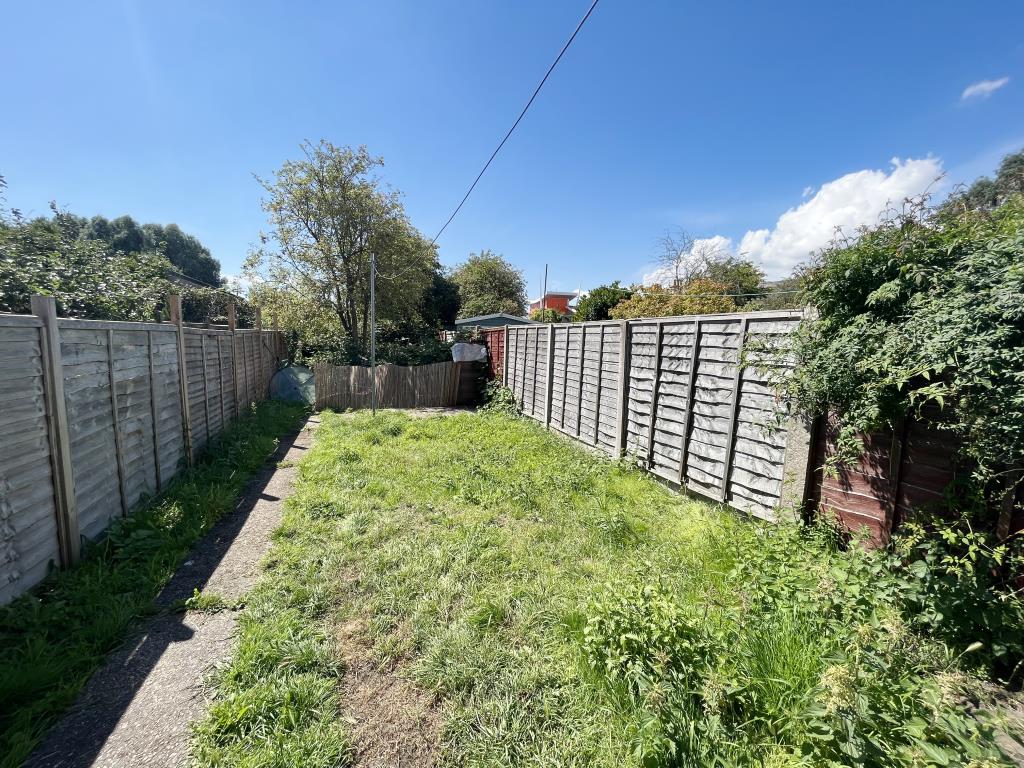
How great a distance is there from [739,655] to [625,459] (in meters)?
3.04

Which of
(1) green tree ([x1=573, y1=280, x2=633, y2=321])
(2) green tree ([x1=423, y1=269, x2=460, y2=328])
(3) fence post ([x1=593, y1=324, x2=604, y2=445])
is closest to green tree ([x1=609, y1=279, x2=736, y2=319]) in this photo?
(1) green tree ([x1=573, y1=280, x2=633, y2=321])

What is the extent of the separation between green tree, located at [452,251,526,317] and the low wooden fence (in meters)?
17.9

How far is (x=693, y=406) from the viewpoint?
12.8 ft

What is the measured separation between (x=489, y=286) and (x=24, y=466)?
1136 inches

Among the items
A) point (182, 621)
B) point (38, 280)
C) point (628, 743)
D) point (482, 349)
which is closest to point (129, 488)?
point (182, 621)

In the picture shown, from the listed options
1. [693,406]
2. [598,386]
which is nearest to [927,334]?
[693,406]

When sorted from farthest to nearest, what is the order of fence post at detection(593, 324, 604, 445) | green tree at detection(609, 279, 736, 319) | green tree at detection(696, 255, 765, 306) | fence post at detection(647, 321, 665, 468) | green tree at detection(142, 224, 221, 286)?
1. green tree at detection(142, 224, 221, 286)
2. green tree at detection(696, 255, 765, 306)
3. green tree at detection(609, 279, 736, 319)
4. fence post at detection(593, 324, 604, 445)
5. fence post at detection(647, 321, 665, 468)

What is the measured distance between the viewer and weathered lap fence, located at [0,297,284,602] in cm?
230

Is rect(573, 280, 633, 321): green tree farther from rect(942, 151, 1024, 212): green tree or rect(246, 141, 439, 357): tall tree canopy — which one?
rect(942, 151, 1024, 212): green tree

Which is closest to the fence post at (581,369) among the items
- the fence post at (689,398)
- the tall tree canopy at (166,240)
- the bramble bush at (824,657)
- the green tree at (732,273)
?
the fence post at (689,398)

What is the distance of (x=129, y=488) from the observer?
3.42 m

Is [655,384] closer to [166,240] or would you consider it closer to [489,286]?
[489,286]

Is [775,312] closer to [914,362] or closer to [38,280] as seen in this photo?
[914,362]

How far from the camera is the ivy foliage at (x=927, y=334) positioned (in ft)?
5.78
